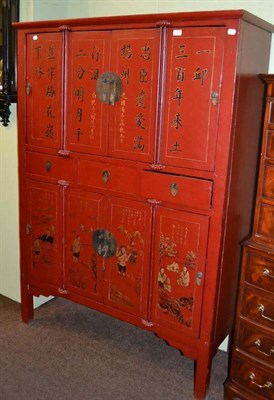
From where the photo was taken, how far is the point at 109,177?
223 centimetres

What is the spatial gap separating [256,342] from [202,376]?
1.09 feet

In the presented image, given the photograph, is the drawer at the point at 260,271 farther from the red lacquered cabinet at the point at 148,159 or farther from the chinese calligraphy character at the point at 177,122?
the chinese calligraphy character at the point at 177,122

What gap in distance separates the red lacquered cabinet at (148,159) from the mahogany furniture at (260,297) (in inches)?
4.3

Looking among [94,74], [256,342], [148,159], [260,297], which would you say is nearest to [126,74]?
[94,74]

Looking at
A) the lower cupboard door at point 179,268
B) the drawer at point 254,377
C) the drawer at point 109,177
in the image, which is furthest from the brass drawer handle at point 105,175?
the drawer at point 254,377

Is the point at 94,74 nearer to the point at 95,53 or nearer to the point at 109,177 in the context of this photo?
the point at 95,53

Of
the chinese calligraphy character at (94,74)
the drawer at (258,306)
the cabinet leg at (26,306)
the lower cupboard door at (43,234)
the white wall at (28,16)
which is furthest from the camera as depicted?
the cabinet leg at (26,306)

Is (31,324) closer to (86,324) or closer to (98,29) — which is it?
(86,324)

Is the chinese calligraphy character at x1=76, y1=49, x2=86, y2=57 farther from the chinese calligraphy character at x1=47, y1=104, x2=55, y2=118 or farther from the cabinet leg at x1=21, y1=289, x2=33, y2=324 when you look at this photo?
the cabinet leg at x1=21, y1=289, x2=33, y2=324

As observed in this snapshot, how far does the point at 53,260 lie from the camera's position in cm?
257

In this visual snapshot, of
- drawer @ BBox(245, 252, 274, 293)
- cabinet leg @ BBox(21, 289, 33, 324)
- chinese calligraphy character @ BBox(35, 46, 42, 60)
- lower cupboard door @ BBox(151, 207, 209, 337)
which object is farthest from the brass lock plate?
cabinet leg @ BBox(21, 289, 33, 324)

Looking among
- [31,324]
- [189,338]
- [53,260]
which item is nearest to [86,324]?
[31,324]

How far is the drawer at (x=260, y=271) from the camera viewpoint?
1930 millimetres

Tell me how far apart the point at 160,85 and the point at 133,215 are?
25.3 inches
